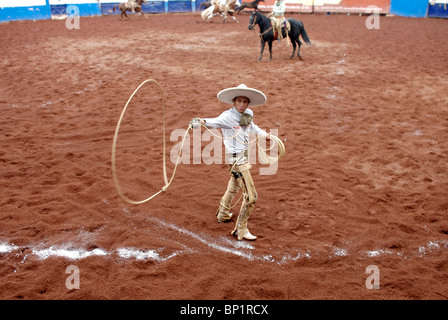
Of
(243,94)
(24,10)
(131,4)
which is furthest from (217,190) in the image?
(24,10)

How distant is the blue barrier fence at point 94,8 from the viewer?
23.8m

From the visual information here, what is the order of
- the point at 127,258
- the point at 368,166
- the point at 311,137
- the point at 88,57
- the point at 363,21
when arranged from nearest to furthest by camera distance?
the point at 127,258 < the point at 368,166 < the point at 311,137 < the point at 88,57 < the point at 363,21

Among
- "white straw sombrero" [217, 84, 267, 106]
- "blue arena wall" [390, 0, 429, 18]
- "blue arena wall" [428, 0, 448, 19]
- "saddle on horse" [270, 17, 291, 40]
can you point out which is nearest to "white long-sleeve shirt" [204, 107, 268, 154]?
"white straw sombrero" [217, 84, 267, 106]

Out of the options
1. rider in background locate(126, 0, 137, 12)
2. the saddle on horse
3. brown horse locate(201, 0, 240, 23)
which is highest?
rider in background locate(126, 0, 137, 12)

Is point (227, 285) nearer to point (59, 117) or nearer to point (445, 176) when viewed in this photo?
point (445, 176)

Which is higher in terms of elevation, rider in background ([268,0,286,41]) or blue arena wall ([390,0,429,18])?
blue arena wall ([390,0,429,18])

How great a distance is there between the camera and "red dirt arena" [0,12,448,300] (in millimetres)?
3736

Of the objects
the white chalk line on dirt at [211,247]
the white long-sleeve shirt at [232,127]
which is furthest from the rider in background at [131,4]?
the white chalk line on dirt at [211,247]

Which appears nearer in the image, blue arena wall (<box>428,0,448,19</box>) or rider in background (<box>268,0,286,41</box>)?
rider in background (<box>268,0,286,41</box>)

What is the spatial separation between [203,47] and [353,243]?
1317 centimetres

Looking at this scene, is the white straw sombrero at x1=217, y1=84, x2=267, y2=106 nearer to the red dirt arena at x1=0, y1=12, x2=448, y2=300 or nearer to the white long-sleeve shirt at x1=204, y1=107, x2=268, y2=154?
the white long-sleeve shirt at x1=204, y1=107, x2=268, y2=154

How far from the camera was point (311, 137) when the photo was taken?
7293 millimetres

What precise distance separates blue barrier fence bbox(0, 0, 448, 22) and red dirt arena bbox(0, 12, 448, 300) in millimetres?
14384

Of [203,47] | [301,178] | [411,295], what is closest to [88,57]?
[203,47]
